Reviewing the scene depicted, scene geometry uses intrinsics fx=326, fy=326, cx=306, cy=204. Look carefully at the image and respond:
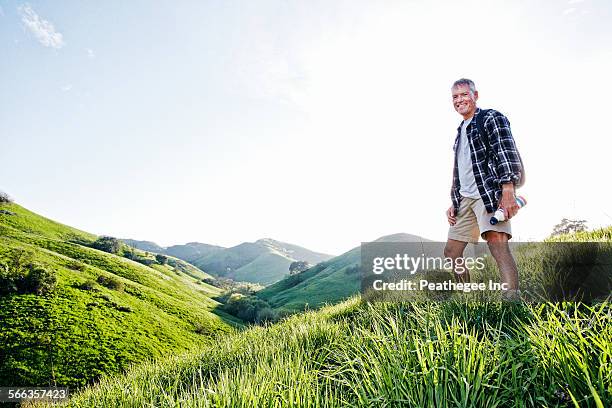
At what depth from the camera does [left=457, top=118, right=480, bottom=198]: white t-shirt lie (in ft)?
15.0

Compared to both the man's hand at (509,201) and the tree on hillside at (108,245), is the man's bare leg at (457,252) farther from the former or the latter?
the tree on hillside at (108,245)

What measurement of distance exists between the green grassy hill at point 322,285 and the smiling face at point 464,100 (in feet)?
262

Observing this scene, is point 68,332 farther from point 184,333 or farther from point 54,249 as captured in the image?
point 54,249

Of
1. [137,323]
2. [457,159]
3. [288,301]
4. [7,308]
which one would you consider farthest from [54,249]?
[457,159]

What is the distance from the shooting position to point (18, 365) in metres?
47.7

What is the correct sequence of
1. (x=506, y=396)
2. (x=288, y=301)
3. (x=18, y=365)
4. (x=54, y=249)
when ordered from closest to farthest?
(x=506, y=396), (x=18, y=365), (x=54, y=249), (x=288, y=301)

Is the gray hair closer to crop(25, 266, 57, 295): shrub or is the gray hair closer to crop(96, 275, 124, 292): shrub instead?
crop(25, 266, 57, 295): shrub

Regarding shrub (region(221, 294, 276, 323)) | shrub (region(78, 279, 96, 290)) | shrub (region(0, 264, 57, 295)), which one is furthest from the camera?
shrub (region(221, 294, 276, 323))

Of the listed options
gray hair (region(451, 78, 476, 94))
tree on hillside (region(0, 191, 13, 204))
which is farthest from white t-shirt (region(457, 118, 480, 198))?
tree on hillside (region(0, 191, 13, 204))

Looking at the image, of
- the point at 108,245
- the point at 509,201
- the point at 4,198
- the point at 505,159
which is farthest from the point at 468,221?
the point at 4,198

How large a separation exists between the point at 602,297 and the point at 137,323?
7733 cm

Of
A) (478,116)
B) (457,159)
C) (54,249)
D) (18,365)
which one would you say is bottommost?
(18,365)

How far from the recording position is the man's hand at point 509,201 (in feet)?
12.7

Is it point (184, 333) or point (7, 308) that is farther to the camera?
point (184, 333)
